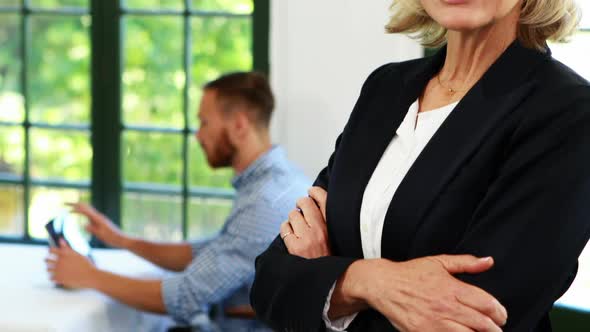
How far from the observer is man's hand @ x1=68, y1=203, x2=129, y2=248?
3.50 m

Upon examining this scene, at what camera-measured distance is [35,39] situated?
3.86 m

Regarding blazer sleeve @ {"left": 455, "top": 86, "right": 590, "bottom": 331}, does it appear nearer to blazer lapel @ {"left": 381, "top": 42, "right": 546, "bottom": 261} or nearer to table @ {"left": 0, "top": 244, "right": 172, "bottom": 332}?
blazer lapel @ {"left": 381, "top": 42, "right": 546, "bottom": 261}

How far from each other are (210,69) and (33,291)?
41.3 inches

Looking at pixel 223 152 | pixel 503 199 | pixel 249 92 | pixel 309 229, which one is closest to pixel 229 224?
pixel 223 152

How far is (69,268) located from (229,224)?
52 cm

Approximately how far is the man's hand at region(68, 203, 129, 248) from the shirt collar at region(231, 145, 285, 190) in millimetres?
532

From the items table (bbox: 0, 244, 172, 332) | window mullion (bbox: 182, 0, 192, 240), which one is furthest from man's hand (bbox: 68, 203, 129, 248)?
window mullion (bbox: 182, 0, 192, 240)

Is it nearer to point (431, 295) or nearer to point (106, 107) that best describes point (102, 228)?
point (106, 107)

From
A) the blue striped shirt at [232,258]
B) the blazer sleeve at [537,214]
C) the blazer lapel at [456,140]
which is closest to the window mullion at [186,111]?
the blue striped shirt at [232,258]

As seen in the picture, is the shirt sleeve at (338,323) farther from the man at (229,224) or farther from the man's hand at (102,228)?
the man's hand at (102,228)

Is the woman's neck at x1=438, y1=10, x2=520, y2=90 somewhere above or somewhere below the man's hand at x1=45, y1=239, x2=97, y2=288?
above

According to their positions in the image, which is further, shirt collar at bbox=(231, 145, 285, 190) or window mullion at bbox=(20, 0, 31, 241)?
window mullion at bbox=(20, 0, 31, 241)

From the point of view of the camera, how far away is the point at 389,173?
1625mm

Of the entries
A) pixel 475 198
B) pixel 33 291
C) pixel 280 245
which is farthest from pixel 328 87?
pixel 475 198
